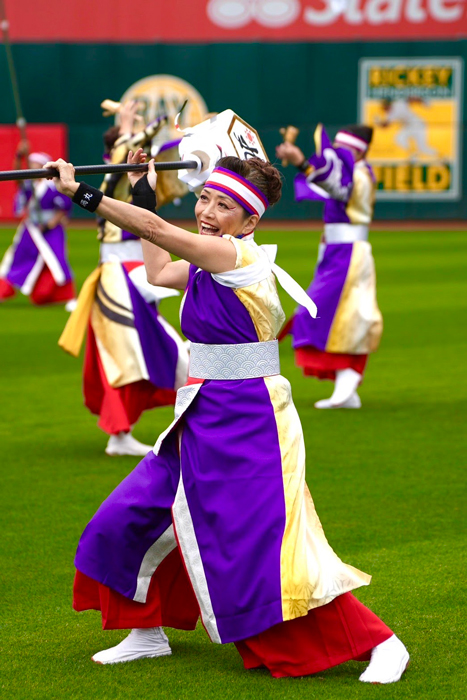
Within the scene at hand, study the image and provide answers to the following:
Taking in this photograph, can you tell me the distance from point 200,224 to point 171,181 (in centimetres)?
295

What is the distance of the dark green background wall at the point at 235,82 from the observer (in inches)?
1115

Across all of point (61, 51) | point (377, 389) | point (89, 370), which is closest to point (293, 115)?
point (61, 51)

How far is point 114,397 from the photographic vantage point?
678 centimetres

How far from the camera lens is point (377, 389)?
30.3 feet

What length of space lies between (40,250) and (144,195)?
1101 centimetres

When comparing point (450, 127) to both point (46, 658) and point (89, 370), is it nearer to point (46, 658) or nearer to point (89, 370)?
point (89, 370)

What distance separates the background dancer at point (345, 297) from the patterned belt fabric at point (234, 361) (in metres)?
4.64

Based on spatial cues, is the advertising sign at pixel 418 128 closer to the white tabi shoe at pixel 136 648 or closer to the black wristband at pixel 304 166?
the black wristband at pixel 304 166

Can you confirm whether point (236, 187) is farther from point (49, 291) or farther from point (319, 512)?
point (49, 291)

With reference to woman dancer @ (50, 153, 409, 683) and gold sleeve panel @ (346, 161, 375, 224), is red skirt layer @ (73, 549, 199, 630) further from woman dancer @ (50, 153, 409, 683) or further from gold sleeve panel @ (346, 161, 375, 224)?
gold sleeve panel @ (346, 161, 375, 224)

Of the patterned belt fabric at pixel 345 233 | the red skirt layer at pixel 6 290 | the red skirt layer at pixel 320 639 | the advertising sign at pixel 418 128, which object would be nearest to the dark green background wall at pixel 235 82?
the advertising sign at pixel 418 128

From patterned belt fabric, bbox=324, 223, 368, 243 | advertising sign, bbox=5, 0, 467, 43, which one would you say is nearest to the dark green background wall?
advertising sign, bbox=5, 0, 467, 43

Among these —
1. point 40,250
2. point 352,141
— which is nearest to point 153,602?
point 352,141

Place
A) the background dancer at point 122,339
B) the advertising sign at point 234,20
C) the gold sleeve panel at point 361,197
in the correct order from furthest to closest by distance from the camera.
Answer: the advertising sign at point 234,20
the gold sleeve panel at point 361,197
the background dancer at point 122,339
